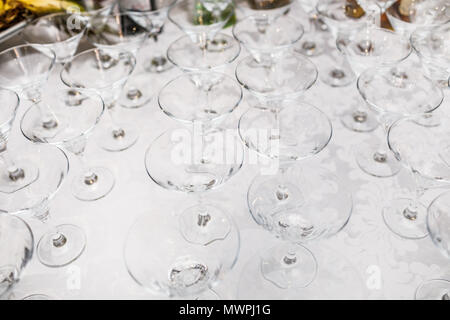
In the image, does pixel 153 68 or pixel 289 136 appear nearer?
pixel 289 136

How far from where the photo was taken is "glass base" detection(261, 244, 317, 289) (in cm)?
79

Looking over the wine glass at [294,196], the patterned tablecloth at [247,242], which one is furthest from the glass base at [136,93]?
the wine glass at [294,196]

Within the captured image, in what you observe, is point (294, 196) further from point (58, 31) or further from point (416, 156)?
point (58, 31)

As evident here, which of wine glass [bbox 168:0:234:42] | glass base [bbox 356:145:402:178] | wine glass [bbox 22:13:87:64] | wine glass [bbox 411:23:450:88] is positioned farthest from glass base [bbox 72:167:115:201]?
wine glass [bbox 411:23:450:88]

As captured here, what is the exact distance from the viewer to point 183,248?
815 mm

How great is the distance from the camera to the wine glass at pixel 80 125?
3.02 ft

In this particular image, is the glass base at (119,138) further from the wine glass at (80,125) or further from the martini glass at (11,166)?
the martini glass at (11,166)

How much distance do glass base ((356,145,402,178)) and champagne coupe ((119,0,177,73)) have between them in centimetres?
63

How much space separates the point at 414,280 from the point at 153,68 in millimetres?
913

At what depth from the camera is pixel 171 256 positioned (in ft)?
2.61

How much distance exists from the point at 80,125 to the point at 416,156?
77cm

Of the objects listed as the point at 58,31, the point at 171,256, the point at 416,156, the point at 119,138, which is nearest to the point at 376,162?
the point at 416,156
